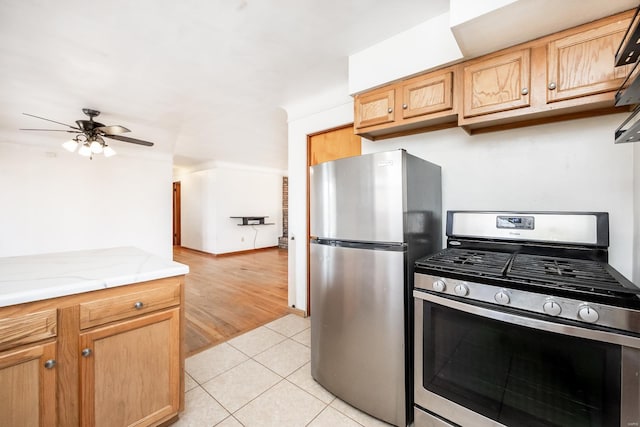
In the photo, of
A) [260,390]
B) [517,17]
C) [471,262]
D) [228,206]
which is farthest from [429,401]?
[228,206]

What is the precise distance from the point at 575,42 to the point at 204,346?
322cm

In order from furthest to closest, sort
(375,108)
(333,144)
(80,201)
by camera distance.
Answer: (80,201) → (333,144) → (375,108)

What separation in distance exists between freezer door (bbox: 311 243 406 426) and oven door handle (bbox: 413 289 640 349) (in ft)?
0.74

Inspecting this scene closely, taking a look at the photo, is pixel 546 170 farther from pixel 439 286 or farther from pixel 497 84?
pixel 439 286

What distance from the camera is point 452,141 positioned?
1919mm

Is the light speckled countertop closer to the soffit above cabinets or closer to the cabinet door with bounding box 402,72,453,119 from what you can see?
the cabinet door with bounding box 402,72,453,119

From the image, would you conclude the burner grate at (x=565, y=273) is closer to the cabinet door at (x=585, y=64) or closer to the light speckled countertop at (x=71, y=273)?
the cabinet door at (x=585, y=64)

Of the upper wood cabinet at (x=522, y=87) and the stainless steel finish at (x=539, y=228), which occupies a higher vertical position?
the upper wood cabinet at (x=522, y=87)

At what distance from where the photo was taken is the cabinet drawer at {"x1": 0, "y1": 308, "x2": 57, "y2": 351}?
988 millimetres

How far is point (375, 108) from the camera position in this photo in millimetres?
1949

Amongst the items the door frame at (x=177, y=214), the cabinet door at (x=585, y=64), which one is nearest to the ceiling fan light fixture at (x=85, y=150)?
the cabinet door at (x=585, y=64)

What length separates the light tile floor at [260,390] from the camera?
1.51m

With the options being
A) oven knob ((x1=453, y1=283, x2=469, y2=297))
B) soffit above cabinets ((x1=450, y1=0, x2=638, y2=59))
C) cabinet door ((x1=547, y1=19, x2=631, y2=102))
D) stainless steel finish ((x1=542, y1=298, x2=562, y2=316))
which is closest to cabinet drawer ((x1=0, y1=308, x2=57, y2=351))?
oven knob ((x1=453, y1=283, x2=469, y2=297))

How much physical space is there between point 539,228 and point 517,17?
43.2 inches
